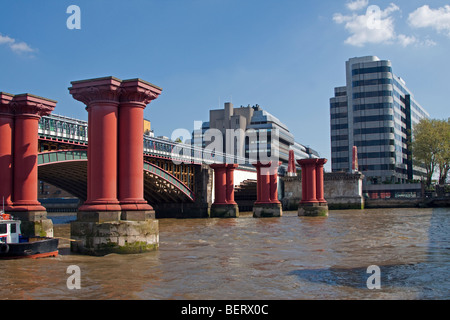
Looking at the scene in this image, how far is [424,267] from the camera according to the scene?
57.5ft

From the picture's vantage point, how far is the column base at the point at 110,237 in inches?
802

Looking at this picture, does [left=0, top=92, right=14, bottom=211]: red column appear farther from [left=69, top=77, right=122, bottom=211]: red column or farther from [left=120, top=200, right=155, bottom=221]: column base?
[left=120, top=200, right=155, bottom=221]: column base

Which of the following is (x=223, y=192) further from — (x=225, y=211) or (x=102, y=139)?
(x=102, y=139)

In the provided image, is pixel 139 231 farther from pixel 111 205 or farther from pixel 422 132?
pixel 422 132

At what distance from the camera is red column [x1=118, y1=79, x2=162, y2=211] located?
21.3 metres

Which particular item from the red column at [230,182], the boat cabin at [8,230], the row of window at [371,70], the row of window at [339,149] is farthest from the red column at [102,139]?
the row of window at [339,149]

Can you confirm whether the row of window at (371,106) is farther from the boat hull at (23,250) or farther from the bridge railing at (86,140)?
the boat hull at (23,250)

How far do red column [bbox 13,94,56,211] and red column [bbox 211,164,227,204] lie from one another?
36944mm

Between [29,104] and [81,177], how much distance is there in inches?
1242

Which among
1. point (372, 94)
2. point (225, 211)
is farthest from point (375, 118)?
point (225, 211)

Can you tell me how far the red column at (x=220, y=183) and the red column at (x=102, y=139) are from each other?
140 feet
